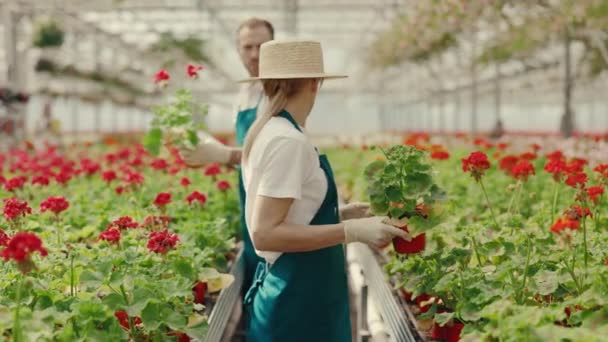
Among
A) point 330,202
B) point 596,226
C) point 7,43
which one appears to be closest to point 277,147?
point 330,202

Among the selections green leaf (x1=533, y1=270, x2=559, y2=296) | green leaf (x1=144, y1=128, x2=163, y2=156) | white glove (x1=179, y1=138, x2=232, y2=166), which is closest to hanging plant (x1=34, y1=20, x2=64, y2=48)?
green leaf (x1=144, y1=128, x2=163, y2=156)

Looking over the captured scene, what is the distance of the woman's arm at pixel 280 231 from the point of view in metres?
1.82

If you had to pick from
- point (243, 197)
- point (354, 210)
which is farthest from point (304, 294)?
point (243, 197)

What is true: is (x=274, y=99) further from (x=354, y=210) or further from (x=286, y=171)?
(x=354, y=210)

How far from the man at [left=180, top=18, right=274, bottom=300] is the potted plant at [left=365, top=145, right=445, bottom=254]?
1.13m

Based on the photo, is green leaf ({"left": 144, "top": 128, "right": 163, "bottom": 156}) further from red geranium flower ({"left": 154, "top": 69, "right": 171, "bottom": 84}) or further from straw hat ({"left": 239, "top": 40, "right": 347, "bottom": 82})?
straw hat ({"left": 239, "top": 40, "right": 347, "bottom": 82})

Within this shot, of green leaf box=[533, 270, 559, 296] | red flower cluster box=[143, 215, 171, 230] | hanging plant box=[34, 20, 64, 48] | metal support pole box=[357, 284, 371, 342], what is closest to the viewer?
green leaf box=[533, 270, 559, 296]

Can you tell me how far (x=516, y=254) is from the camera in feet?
7.22

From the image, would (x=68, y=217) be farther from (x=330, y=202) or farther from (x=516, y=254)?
(x=516, y=254)

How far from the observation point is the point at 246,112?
10.8 ft

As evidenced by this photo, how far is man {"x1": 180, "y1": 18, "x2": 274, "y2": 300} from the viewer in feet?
10.1

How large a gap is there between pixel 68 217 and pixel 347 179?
4.17 meters

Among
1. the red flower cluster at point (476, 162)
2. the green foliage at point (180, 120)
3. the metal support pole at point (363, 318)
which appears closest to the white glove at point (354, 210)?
the red flower cluster at point (476, 162)

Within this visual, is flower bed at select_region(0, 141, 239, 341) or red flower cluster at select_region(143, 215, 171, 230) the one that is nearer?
flower bed at select_region(0, 141, 239, 341)
